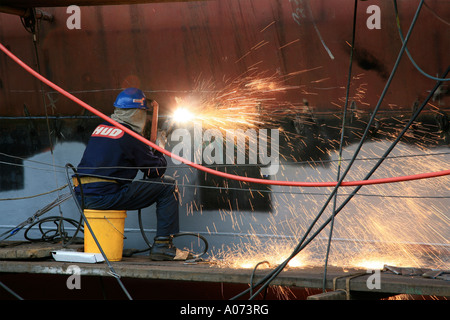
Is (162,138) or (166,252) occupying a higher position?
(162,138)

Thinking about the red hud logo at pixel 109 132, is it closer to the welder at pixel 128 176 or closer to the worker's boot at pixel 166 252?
the welder at pixel 128 176

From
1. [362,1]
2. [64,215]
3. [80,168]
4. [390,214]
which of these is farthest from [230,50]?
[64,215]

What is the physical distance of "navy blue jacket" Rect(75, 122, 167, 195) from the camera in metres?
4.53

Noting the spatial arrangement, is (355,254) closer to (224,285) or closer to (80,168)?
(224,285)

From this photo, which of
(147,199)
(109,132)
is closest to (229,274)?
(147,199)

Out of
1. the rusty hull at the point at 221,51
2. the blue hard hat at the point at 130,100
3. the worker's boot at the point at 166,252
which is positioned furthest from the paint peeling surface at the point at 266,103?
the worker's boot at the point at 166,252

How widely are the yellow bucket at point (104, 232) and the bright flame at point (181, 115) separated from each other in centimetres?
130

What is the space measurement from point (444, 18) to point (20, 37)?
13.3 ft

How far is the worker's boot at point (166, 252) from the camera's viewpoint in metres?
4.59

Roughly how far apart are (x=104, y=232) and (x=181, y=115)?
1506 millimetres

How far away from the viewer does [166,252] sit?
4633 mm

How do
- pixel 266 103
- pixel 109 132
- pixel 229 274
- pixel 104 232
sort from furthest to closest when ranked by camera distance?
1. pixel 266 103
2. pixel 109 132
3. pixel 104 232
4. pixel 229 274

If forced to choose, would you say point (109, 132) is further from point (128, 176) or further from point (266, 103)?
point (266, 103)

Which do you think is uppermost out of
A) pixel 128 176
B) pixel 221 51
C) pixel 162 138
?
pixel 221 51
